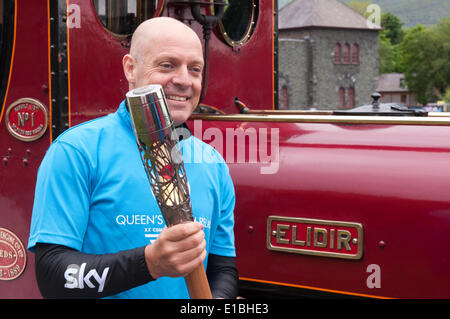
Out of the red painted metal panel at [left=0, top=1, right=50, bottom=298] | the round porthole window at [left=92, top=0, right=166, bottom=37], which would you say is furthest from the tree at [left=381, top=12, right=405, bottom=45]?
the red painted metal panel at [left=0, top=1, right=50, bottom=298]

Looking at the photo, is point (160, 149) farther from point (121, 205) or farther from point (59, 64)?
point (59, 64)

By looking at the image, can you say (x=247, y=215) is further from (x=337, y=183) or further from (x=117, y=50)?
(x=117, y=50)

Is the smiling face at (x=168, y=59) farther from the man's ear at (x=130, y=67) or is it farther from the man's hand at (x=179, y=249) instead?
the man's hand at (x=179, y=249)

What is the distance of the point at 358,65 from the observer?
4869cm

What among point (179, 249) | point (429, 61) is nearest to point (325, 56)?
point (429, 61)

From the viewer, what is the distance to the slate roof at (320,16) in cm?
4703

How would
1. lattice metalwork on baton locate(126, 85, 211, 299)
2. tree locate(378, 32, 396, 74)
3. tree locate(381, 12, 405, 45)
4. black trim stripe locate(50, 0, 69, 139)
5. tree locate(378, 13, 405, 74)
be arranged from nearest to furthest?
lattice metalwork on baton locate(126, 85, 211, 299)
black trim stripe locate(50, 0, 69, 139)
tree locate(378, 32, 396, 74)
tree locate(378, 13, 405, 74)
tree locate(381, 12, 405, 45)

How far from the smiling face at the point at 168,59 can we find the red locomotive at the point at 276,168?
37.8 inches

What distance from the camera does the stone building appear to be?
1740 inches

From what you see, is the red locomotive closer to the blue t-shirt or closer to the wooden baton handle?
the blue t-shirt

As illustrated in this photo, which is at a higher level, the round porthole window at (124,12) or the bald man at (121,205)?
the round porthole window at (124,12)

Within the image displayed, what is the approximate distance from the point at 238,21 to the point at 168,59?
81.7 inches

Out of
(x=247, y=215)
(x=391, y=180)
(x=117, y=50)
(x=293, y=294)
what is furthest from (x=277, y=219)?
(x=117, y=50)

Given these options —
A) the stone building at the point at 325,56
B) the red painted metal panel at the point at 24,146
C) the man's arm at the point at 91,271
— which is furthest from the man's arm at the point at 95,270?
the stone building at the point at 325,56
